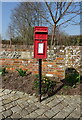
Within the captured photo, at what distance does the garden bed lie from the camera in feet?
8.05

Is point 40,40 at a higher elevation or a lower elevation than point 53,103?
higher

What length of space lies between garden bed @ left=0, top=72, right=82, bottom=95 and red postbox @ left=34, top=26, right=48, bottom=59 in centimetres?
100

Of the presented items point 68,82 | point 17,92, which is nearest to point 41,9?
point 68,82

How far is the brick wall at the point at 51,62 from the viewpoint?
3004 mm

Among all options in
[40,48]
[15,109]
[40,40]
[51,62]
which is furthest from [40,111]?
[51,62]

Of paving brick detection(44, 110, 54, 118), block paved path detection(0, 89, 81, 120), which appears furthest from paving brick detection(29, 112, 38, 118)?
paving brick detection(44, 110, 54, 118)

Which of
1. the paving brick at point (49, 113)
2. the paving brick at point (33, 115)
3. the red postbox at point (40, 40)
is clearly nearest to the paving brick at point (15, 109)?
the paving brick at point (33, 115)

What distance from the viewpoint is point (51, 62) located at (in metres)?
3.06

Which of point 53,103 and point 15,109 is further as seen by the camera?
point 53,103

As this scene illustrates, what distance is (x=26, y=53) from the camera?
337 centimetres

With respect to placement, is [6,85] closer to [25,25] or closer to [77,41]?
[77,41]

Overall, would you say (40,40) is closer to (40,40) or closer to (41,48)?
(40,40)

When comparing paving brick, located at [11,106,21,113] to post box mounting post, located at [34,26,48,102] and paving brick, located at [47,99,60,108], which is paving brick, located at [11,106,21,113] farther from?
post box mounting post, located at [34,26,48,102]

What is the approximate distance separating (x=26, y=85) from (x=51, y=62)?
101cm
